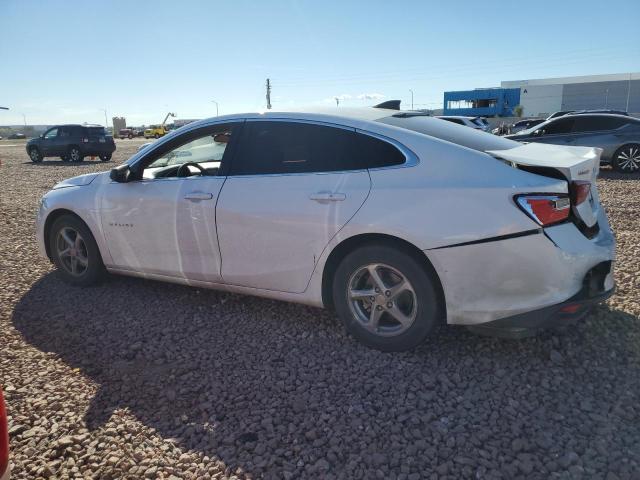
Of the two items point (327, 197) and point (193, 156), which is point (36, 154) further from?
point (327, 197)

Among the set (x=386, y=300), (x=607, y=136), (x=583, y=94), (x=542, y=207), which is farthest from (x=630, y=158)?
(x=583, y=94)

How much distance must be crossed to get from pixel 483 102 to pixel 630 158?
5853cm

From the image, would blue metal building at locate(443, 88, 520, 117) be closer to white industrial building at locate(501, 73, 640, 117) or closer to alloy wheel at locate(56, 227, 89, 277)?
white industrial building at locate(501, 73, 640, 117)

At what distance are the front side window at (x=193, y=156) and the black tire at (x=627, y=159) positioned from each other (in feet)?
34.1

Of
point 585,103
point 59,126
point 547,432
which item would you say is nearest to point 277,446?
point 547,432

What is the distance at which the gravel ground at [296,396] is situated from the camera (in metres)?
2.30

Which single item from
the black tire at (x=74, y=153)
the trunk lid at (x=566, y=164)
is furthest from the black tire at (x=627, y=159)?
the black tire at (x=74, y=153)

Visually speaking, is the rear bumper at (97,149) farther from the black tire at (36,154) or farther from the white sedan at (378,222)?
the white sedan at (378,222)

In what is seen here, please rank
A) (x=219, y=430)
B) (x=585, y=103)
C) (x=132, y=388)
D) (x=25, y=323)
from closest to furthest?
(x=219, y=430) < (x=132, y=388) < (x=25, y=323) < (x=585, y=103)

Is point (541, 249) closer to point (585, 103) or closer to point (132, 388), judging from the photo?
point (132, 388)

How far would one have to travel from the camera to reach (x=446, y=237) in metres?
2.87

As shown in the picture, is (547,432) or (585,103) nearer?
(547,432)

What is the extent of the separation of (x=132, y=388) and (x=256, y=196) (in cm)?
146

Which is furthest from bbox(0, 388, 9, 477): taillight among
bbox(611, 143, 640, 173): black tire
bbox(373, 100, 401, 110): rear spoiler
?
bbox(611, 143, 640, 173): black tire
